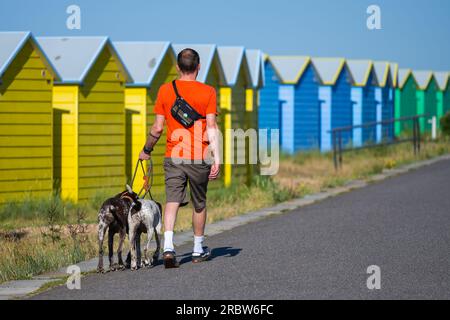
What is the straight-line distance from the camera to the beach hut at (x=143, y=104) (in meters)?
19.7

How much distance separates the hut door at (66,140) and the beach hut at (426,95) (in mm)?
34207

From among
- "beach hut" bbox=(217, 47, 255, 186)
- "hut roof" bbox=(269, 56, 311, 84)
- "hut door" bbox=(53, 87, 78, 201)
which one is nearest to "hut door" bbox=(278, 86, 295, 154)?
"hut roof" bbox=(269, 56, 311, 84)

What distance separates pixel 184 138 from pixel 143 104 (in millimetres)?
10480

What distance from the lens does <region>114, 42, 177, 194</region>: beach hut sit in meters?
19.7

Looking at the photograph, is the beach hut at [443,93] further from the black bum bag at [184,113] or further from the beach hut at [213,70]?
the black bum bag at [184,113]

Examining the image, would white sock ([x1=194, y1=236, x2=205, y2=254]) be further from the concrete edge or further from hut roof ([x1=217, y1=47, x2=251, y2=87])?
hut roof ([x1=217, y1=47, x2=251, y2=87])

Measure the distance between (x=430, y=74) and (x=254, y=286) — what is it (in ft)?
154

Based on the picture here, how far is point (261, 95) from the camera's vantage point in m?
36.4

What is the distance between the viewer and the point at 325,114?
3825 centimetres

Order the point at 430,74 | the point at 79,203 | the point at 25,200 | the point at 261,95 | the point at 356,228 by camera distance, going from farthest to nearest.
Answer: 1. the point at 430,74
2. the point at 261,95
3. the point at 79,203
4. the point at 25,200
5. the point at 356,228

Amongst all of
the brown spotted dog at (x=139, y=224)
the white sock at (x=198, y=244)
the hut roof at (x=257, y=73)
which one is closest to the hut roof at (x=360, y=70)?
the hut roof at (x=257, y=73)
